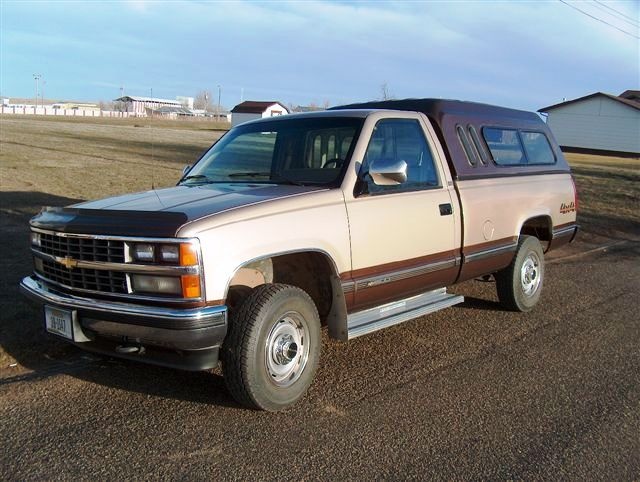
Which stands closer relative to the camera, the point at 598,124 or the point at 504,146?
the point at 504,146

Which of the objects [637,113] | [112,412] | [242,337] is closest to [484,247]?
[242,337]

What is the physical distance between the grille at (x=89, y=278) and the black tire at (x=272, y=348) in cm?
73

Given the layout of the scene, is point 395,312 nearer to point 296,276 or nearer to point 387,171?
point 296,276

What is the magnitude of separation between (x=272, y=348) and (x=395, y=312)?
1.37 metres

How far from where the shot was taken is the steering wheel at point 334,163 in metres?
4.89

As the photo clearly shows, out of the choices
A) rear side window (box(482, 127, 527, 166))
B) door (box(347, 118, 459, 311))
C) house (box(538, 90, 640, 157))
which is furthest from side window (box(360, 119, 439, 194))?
house (box(538, 90, 640, 157))

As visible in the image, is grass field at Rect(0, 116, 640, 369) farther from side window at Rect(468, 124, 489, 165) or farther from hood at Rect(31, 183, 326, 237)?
side window at Rect(468, 124, 489, 165)

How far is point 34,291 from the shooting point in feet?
14.5

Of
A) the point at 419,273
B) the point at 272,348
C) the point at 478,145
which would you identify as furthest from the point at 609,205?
the point at 272,348

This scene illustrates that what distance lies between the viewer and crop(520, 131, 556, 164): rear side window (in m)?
7.03

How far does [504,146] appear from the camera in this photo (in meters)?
6.61

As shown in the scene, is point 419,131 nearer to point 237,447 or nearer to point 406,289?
point 406,289

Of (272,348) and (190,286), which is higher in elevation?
(190,286)

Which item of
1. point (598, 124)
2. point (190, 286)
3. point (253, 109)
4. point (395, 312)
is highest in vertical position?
point (253, 109)
